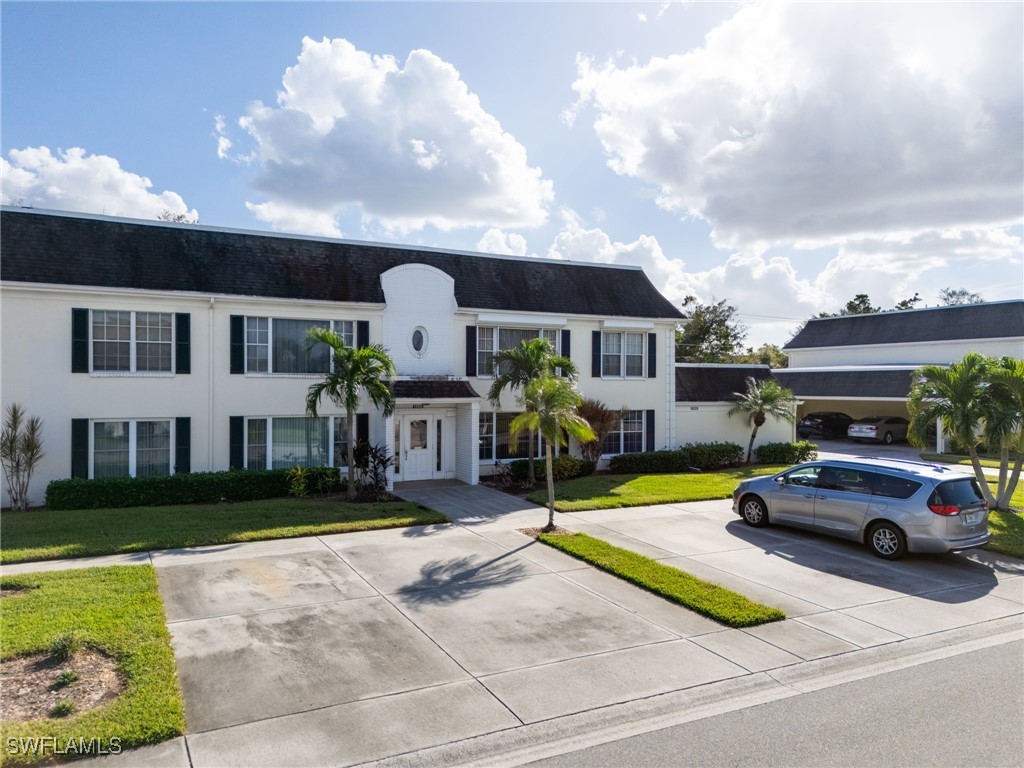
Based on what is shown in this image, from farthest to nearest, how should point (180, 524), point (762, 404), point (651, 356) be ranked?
point (762, 404) < point (651, 356) < point (180, 524)

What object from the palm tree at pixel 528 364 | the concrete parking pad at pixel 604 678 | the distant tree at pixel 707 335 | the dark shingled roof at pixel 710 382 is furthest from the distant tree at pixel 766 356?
the concrete parking pad at pixel 604 678

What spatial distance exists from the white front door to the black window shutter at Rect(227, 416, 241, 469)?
166 inches

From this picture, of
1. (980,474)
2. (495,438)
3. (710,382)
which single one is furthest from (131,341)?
(980,474)

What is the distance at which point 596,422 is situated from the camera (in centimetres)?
2108

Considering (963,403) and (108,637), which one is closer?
(108,637)

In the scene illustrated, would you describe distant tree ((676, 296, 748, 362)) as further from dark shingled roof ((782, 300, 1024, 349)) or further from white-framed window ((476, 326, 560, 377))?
white-framed window ((476, 326, 560, 377))

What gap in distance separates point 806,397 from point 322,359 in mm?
27852

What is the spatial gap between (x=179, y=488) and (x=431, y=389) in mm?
6666

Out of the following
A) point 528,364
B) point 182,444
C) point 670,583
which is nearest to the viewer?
point 670,583

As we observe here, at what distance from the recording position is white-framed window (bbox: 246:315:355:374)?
58.7 ft

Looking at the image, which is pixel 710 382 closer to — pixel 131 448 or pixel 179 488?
pixel 179 488

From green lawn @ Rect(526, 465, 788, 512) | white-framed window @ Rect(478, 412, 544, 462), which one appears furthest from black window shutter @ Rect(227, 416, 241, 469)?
green lawn @ Rect(526, 465, 788, 512)

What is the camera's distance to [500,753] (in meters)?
5.92

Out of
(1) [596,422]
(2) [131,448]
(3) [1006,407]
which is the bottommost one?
(2) [131,448]
